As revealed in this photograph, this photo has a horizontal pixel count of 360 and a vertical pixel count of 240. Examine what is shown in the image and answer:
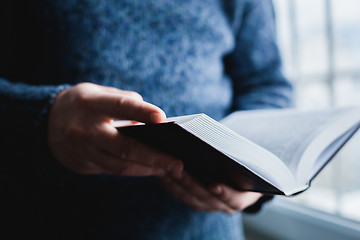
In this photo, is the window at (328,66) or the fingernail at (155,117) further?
the window at (328,66)

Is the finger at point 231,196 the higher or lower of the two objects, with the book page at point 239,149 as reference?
lower

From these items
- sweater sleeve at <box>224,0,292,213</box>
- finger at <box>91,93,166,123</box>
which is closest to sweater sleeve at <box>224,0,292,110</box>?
sweater sleeve at <box>224,0,292,213</box>

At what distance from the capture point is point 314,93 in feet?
4.25

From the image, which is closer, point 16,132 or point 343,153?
point 16,132

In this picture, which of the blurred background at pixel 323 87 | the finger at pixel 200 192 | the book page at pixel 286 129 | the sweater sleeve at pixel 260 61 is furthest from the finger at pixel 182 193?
the blurred background at pixel 323 87

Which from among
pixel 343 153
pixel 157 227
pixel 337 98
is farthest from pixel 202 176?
pixel 343 153

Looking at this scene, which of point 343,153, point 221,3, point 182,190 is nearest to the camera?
point 182,190

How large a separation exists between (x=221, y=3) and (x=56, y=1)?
1.07ft

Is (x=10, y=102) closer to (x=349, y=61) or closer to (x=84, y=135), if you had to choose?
(x=84, y=135)

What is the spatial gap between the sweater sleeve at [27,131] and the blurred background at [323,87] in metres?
1.00

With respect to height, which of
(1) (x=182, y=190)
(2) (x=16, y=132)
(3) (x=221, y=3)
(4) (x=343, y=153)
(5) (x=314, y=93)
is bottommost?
(4) (x=343, y=153)

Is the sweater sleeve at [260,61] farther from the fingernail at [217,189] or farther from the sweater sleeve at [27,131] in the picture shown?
the sweater sleeve at [27,131]

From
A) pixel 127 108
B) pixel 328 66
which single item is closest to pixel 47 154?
pixel 127 108

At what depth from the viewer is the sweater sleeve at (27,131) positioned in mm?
331
